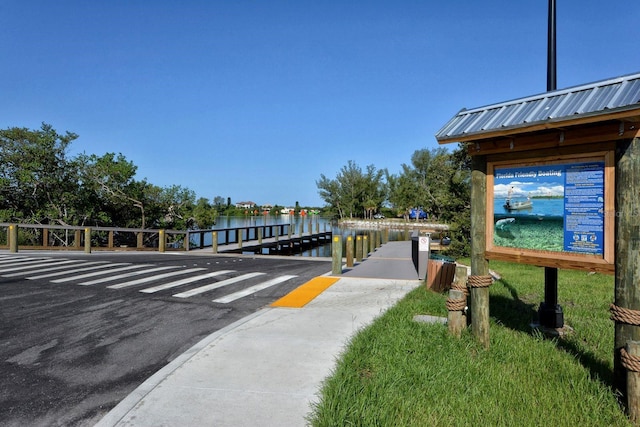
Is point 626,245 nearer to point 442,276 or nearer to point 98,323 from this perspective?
point 442,276

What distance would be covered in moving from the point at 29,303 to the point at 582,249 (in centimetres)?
920

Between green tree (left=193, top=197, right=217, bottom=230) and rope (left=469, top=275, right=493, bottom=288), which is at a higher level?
green tree (left=193, top=197, right=217, bottom=230)

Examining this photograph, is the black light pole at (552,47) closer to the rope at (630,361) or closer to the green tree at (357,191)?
the rope at (630,361)

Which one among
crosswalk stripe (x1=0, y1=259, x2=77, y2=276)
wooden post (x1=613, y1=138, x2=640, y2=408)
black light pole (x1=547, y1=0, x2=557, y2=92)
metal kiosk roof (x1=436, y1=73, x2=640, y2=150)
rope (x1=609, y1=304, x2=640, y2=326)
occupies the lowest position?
crosswalk stripe (x1=0, y1=259, x2=77, y2=276)

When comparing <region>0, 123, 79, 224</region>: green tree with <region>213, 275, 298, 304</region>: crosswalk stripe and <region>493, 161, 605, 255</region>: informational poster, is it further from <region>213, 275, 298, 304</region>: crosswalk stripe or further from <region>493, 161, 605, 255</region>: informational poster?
<region>493, 161, 605, 255</region>: informational poster

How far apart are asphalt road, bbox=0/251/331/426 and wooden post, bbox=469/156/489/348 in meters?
3.89

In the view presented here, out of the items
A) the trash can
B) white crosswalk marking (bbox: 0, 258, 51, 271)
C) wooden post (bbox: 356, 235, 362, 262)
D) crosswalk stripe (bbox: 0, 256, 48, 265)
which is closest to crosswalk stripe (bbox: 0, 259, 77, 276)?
white crosswalk marking (bbox: 0, 258, 51, 271)

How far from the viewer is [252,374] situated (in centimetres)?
432

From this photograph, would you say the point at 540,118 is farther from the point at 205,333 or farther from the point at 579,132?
the point at 205,333

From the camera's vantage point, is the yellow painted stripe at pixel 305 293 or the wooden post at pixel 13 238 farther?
the wooden post at pixel 13 238

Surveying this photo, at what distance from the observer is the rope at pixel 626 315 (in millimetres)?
3492

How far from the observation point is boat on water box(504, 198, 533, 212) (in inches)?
184

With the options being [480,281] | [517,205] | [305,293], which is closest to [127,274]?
[305,293]

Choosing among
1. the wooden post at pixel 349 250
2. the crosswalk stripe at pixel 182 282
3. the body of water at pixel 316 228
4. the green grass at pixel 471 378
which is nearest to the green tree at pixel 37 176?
the body of water at pixel 316 228
